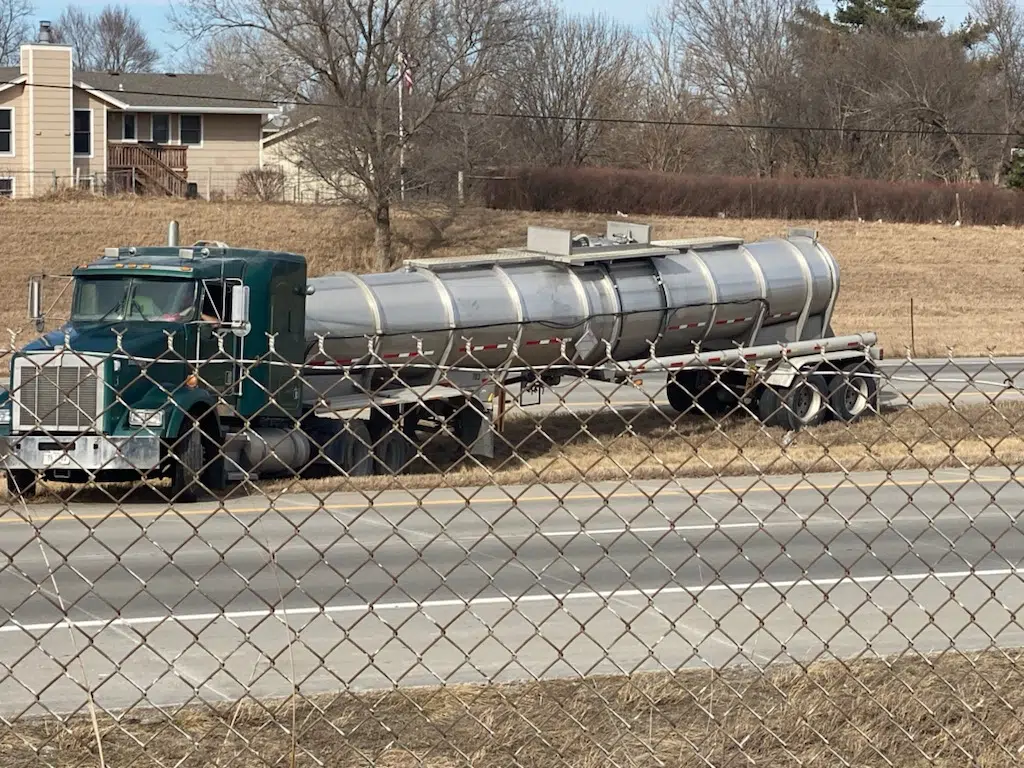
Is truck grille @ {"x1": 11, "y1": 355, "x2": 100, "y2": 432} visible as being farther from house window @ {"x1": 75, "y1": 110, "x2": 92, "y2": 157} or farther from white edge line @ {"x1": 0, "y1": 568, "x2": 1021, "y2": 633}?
Result: house window @ {"x1": 75, "y1": 110, "x2": 92, "y2": 157}

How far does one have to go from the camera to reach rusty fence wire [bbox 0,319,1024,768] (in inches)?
251

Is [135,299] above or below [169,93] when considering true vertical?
below

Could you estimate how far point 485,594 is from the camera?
1127 centimetres

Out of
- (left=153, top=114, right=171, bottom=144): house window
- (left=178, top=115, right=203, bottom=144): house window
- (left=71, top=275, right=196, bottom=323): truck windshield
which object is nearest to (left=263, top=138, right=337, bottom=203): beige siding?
(left=178, top=115, right=203, bottom=144): house window

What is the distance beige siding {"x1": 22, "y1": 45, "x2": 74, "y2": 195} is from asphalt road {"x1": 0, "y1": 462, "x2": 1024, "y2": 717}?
37740 millimetres

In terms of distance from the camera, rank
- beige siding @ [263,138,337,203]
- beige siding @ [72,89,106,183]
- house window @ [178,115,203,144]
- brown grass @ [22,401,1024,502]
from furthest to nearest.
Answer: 1. house window @ [178,115,203,144]
2. beige siding @ [72,89,106,183]
3. beige siding @ [263,138,337,203]
4. brown grass @ [22,401,1024,502]

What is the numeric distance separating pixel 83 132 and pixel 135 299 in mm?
37185

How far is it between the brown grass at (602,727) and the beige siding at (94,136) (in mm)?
46584

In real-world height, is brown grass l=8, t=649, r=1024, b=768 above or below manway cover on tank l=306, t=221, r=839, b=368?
below

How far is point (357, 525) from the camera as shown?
1431cm

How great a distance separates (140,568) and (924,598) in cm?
600

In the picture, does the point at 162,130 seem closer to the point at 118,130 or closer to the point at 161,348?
the point at 118,130

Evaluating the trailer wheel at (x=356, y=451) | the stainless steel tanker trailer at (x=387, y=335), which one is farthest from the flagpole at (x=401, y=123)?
the trailer wheel at (x=356, y=451)

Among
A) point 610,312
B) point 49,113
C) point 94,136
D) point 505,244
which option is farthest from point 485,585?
point 94,136
